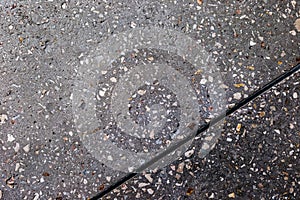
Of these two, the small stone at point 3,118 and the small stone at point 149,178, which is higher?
the small stone at point 3,118

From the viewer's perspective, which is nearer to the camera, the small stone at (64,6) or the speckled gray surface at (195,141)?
the speckled gray surface at (195,141)

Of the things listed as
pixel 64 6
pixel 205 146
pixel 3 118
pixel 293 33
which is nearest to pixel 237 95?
pixel 205 146

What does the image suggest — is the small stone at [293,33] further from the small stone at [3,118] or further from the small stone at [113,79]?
the small stone at [3,118]

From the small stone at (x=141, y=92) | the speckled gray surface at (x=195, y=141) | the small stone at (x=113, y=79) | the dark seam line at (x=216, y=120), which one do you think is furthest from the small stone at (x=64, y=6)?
the dark seam line at (x=216, y=120)

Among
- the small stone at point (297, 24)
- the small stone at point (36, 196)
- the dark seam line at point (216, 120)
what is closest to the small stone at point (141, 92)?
the dark seam line at point (216, 120)

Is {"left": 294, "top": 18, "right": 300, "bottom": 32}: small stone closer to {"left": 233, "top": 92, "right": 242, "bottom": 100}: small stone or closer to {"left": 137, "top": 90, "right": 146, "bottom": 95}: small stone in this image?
{"left": 233, "top": 92, "right": 242, "bottom": 100}: small stone

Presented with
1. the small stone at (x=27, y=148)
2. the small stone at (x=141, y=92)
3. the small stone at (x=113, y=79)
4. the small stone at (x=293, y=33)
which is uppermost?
the small stone at (x=293, y=33)

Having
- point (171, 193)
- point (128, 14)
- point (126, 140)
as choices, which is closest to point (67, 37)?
point (128, 14)

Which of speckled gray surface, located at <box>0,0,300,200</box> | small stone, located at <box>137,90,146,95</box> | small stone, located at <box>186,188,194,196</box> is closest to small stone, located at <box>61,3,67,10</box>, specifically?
speckled gray surface, located at <box>0,0,300,200</box>

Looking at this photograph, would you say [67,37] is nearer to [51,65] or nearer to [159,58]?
[51,65]

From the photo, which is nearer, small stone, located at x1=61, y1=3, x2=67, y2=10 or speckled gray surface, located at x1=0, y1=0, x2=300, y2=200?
speckled gray surface, located at x1=0, y1=0, x2=300, y2=200
